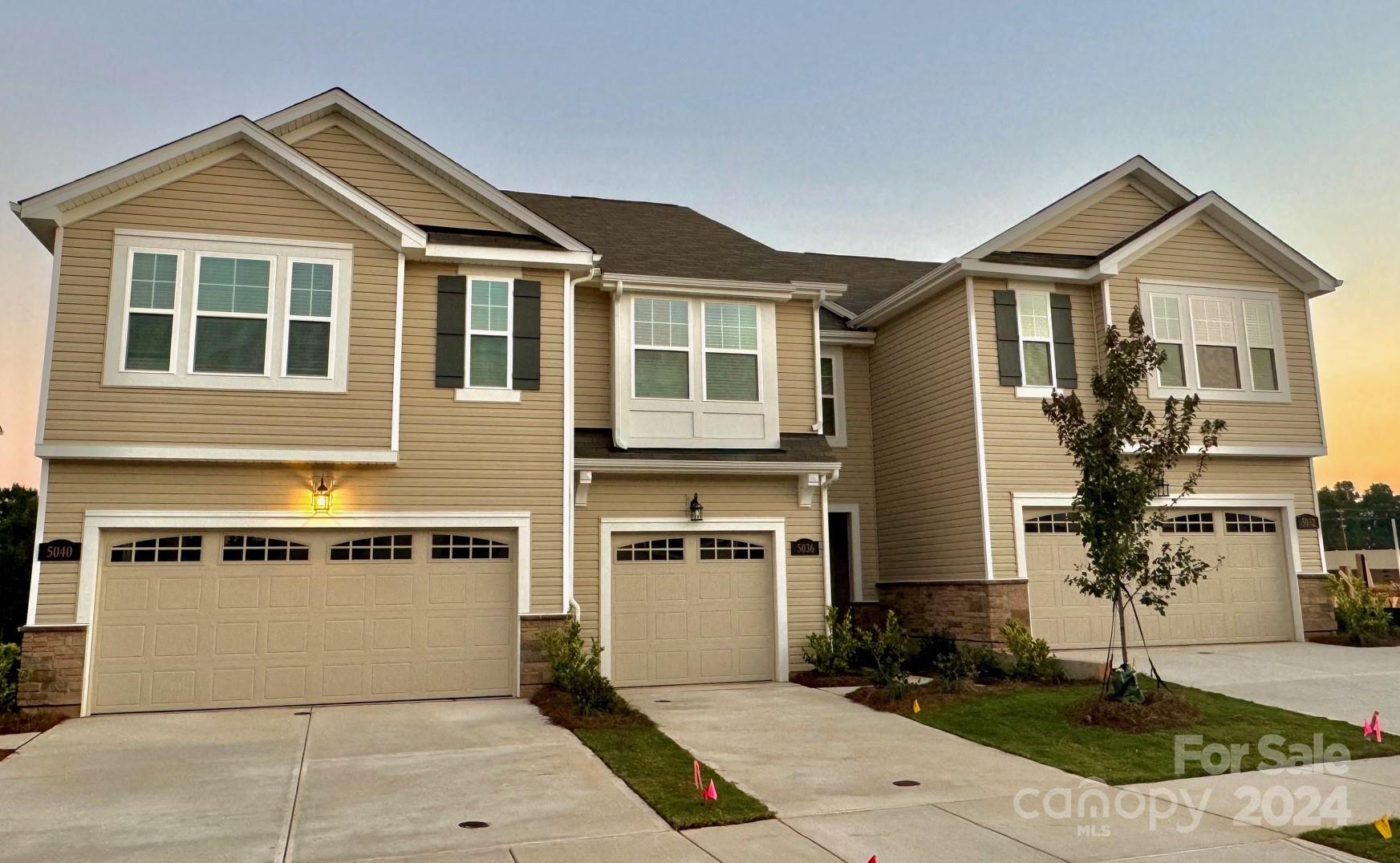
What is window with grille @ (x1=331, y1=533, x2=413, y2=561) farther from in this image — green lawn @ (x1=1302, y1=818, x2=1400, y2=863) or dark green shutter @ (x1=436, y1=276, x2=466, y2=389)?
green lawn @ (x1=1302, y1=818, x2=1400, y2=863)

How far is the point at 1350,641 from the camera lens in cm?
1495

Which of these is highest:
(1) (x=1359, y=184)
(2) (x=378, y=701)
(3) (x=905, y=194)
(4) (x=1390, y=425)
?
(3) (x=905, y=194)

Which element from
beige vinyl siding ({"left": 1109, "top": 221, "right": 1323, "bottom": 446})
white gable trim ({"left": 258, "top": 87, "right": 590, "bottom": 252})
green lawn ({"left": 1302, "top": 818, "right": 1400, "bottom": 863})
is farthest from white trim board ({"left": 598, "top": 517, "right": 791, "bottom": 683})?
green lawn ({"left": 1302, "top": 818, "right": 1400, "bottom": 863})

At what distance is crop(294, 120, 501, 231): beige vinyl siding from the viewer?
12.9 metres

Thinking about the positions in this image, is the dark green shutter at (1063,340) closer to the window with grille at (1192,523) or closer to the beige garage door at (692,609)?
the window with grille at (1192,523)

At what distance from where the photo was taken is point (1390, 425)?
26.3 metres

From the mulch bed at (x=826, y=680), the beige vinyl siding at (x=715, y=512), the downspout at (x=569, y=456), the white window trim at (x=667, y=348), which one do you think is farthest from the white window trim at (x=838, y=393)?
the downspout at (x=569, y=456)

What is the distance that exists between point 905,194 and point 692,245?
40.8ft

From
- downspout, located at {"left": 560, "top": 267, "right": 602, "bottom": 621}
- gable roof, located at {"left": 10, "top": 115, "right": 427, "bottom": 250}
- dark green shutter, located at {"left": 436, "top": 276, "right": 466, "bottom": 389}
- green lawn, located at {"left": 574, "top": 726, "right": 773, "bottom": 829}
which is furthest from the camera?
downspout, located at {"left": 560, "top": 267, "right": 602, "bottom": 621}

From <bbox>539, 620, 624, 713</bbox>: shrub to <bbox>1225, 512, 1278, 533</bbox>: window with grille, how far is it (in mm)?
10782

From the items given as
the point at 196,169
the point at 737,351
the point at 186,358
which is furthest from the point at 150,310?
the point at 737,351

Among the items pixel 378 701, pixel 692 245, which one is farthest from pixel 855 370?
pixel 378 701

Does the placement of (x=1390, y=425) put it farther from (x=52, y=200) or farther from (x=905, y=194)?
(x=52, y=200)

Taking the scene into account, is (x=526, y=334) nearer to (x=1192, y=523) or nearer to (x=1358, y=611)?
(x=1192, y=523)
